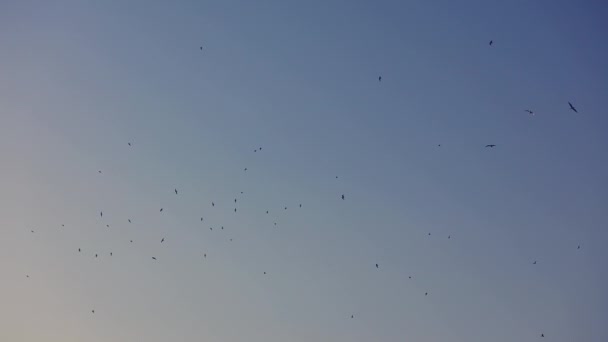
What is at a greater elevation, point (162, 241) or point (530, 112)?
point (530, 112)

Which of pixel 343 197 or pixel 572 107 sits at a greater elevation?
pixel 572 107

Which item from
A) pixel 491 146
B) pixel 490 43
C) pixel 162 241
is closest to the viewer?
pixel 490 43

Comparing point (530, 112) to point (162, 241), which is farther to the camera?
point (162, 241)

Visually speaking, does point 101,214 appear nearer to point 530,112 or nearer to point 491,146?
point 491,146

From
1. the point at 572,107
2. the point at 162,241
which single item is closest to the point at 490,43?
the point at 572,107

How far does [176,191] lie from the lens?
42875 mm

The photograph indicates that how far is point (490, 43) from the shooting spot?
36219 millimetres

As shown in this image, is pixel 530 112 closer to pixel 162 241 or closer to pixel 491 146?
pixel 491 146

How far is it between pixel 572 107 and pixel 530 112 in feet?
13.9

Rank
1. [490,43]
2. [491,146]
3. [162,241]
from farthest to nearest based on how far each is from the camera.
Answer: [162,241] → [491,146] → [490,43]

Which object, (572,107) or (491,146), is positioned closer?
(572,107)

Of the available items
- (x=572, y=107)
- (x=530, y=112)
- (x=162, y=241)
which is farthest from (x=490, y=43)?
(x=162, y=241)

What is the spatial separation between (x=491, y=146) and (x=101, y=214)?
4753 cm

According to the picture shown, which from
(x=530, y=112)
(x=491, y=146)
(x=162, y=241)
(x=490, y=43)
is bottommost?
(x=162, y=241)
